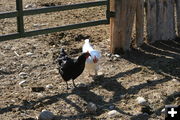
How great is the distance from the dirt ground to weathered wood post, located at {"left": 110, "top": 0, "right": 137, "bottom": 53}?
200 mm

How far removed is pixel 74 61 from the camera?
786 centimetres

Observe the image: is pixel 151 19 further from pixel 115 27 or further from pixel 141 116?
pixel 141 116

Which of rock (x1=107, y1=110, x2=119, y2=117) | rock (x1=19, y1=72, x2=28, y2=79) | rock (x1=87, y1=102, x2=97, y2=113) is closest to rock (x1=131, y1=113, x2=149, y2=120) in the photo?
rock (x1=107, y1=110, x2=119, y2=117)

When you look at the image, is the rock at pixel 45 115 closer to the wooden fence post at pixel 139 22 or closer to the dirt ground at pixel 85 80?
the dirt ground at pixel 85 80

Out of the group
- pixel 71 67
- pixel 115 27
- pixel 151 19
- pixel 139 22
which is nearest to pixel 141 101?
pixel 71 67

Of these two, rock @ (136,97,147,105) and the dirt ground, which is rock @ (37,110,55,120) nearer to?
the dirt ground

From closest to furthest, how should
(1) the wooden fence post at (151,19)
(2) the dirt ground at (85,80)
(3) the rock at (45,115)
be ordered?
(3) the rock at (45,115)
(2) the dirt ground at (85,80)
(1) the wooden fence post at (151,19)

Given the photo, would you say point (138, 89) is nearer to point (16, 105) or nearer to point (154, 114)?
point (154, 114)

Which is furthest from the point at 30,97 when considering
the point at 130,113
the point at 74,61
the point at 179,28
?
the point at 179,28

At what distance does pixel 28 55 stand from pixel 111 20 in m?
1.57

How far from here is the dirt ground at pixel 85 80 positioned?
708 centimetres

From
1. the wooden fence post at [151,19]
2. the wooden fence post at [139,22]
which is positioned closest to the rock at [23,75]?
the wooden fence post at [139,22]

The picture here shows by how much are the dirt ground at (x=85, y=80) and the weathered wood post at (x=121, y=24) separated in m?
0.20

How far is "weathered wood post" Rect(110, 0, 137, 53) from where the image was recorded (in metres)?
8.99
